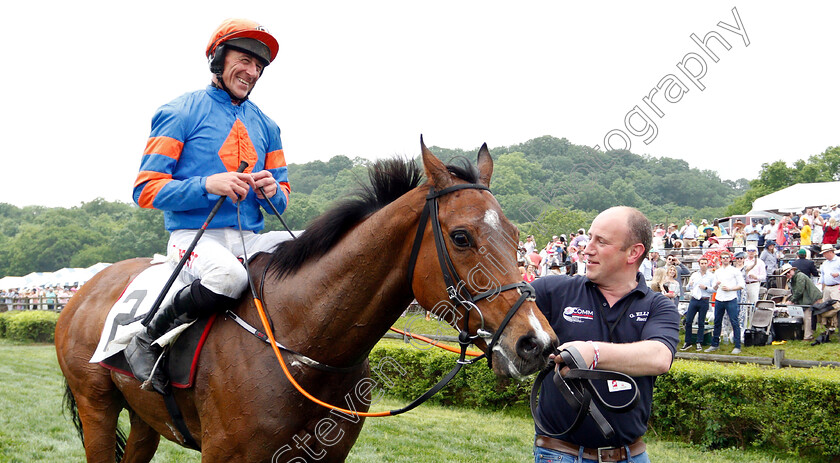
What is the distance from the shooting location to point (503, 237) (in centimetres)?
209

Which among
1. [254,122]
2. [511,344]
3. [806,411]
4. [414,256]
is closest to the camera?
[511,344]

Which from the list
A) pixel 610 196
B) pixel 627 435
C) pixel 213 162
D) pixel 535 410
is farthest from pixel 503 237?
pixel 610 196

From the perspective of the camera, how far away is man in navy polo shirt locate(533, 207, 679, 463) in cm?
230

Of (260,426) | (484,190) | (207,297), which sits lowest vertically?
(260,426)

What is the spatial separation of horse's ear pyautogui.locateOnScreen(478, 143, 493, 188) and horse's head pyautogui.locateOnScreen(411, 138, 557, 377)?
14 cm

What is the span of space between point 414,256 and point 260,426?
929 mm

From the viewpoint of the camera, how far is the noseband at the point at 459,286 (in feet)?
6.53

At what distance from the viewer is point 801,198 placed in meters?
25.0

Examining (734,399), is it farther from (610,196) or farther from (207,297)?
(207,297)

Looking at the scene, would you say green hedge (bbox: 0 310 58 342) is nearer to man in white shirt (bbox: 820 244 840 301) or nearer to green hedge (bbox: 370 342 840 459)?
green hedge (bbox: 370 342 840 459)

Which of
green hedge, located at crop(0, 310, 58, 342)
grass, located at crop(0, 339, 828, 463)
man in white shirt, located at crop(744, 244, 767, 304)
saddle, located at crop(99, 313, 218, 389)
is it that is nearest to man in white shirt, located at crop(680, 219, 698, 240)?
man in white shirt, located at crop(744, 244, 767, 304)

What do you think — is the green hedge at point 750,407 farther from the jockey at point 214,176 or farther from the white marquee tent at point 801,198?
the white marquee tent at point 801,198

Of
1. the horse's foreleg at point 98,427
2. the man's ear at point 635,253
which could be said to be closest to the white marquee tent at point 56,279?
the horse's foreleg at point 98,427

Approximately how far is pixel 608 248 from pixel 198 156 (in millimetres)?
1941
